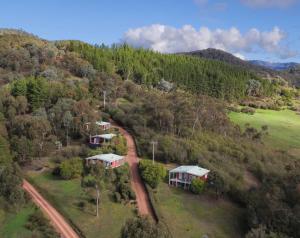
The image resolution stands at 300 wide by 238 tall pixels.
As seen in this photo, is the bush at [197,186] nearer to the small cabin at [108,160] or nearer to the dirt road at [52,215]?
the small cabin at [108,160]

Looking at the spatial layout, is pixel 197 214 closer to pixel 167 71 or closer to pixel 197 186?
pixel 197 186

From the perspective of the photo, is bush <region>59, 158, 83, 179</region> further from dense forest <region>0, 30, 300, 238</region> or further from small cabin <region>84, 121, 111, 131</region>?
small cabin <region>84, 121, 111, 131</region>

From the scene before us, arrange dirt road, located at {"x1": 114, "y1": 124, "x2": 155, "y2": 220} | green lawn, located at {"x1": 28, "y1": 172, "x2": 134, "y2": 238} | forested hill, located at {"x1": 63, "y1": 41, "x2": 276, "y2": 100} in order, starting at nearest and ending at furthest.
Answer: green lawn, located at {"x1": 28, "y1": 172, "x2": 134, "y2": 238}
dirt road, located at {"x1": 114, "y1": 124, "x2": 155, "y2": 220}
forested hill, located at {"x1": 63, "y1": 41, "x2": 276, "y2": 100}

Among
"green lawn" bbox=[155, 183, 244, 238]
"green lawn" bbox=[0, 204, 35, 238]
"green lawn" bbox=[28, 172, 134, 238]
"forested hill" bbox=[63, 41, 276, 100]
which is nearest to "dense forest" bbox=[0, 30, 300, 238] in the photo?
"forested hill" bbox=[63, 41, 276, 100]

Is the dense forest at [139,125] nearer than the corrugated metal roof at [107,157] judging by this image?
Yes

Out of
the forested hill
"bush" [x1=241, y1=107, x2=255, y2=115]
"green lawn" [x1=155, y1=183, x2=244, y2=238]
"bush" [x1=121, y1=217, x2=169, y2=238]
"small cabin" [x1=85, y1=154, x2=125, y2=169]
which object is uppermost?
the forested hill

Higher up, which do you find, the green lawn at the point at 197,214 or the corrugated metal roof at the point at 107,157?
the corrugated metal roof at the point at 107,157

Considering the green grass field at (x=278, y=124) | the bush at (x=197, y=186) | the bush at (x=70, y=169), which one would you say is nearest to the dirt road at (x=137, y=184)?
the bush at (x=197, y=186)
